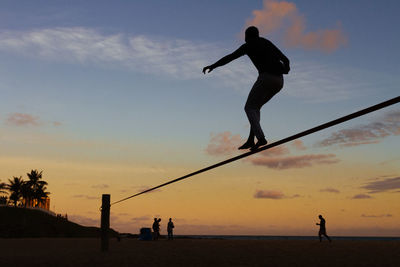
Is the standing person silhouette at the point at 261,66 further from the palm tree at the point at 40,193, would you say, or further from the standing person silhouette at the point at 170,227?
the palm tree at the point at 40,193

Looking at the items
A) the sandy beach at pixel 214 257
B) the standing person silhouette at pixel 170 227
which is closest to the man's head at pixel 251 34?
the sandy beach at pixel 214 257

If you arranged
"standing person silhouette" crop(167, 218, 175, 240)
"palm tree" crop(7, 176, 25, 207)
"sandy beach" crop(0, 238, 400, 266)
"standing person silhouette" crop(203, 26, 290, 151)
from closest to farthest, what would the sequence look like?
"standing person silhouette" crop(203, 26, 290, 151) → "sandy beach" crop(0, 238, 400, 266) → "standing person silhouette" crop(167, 218, 175, 240) → "palm tree" crop(7, 176, 25, 207)

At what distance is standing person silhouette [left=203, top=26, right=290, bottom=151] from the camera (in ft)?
19.0

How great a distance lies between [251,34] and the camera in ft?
19.3

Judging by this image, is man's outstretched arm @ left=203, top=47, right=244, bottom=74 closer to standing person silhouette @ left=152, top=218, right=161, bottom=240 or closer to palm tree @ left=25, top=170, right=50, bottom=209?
standing person silhouette @ left=152, top=218, right=161, bottom=240

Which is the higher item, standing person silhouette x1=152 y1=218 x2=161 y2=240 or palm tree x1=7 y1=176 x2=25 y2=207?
palm tree x1=7 y1=176 x2=25 y2=207

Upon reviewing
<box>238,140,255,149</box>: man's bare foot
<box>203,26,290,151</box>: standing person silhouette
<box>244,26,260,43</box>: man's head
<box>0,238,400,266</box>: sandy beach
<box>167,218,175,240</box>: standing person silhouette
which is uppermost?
<box>244,26,260,43</box>: man's head

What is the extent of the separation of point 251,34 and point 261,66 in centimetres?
45

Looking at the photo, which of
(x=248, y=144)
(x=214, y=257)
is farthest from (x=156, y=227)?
(x=248, y=144)

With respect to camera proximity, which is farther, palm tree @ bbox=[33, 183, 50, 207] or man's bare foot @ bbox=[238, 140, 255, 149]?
palm tree @ bbox=[33, 183, 50, 207]

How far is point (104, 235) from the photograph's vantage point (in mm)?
13898


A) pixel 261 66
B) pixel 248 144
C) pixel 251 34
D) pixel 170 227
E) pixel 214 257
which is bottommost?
pixel 214 257

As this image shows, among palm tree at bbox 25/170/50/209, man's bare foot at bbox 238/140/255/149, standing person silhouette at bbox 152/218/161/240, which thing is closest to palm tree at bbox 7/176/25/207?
palm tree at bbox 25/170/50/209

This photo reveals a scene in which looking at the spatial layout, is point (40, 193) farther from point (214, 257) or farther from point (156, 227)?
point (214, 257)
